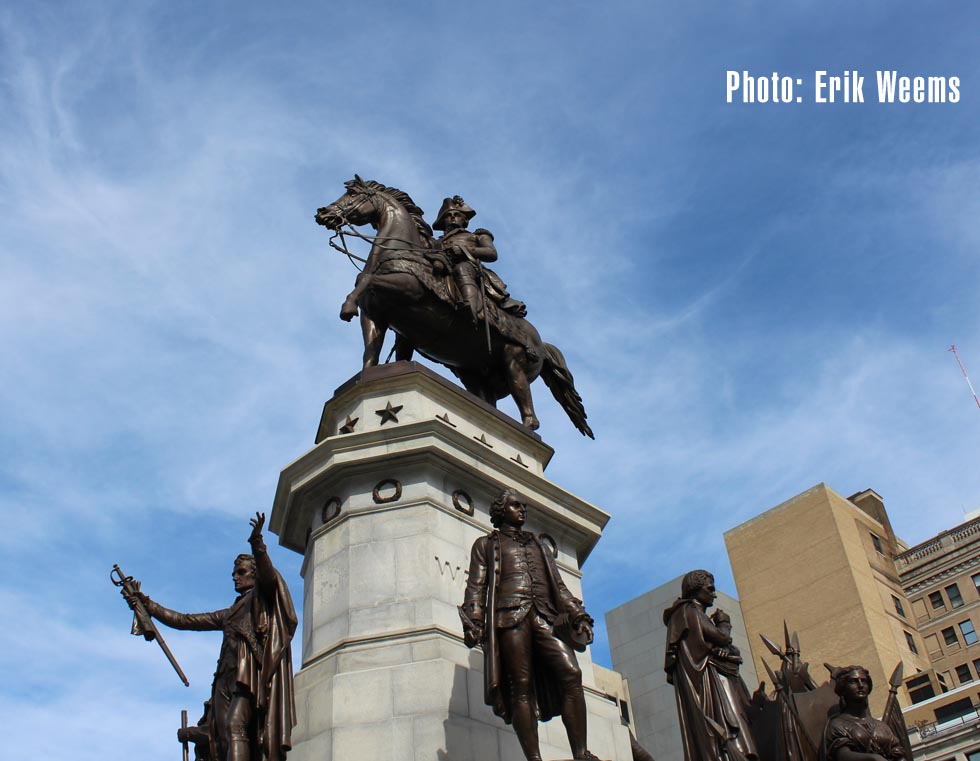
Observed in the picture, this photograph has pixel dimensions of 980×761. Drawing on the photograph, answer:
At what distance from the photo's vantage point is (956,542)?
260 feet

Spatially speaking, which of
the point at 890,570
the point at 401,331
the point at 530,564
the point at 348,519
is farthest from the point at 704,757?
the point at 890,570

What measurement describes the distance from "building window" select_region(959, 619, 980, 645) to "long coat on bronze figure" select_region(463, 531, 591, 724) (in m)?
71.8

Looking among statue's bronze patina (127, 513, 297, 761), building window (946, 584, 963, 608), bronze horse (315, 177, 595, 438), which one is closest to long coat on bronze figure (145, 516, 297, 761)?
statue's bronze patina (127, 513, 297, 761)

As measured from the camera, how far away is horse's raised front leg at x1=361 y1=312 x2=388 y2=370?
1619 centimetres

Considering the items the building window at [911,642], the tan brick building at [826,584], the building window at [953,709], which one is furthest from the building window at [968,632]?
the building window at [953,709]

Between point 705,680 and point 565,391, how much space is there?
8.40m

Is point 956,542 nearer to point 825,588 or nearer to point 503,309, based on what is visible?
point 825,588

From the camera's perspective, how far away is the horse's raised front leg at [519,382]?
17344 millimetres

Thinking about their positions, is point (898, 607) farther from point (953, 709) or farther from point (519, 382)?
point (519, 382)

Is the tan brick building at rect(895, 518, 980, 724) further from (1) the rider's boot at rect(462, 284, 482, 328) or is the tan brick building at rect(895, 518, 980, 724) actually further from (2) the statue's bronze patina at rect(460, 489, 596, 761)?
(2) the statue's bronze patina at rect(460, 489, 596, 761)

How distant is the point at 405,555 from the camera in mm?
13328

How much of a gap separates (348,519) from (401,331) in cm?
391

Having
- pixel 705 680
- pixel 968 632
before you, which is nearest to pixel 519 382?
pixel 705 680

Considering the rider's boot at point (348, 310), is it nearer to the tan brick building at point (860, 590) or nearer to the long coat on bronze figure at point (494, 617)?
the long coat on bronze figure at point (494, 617)
